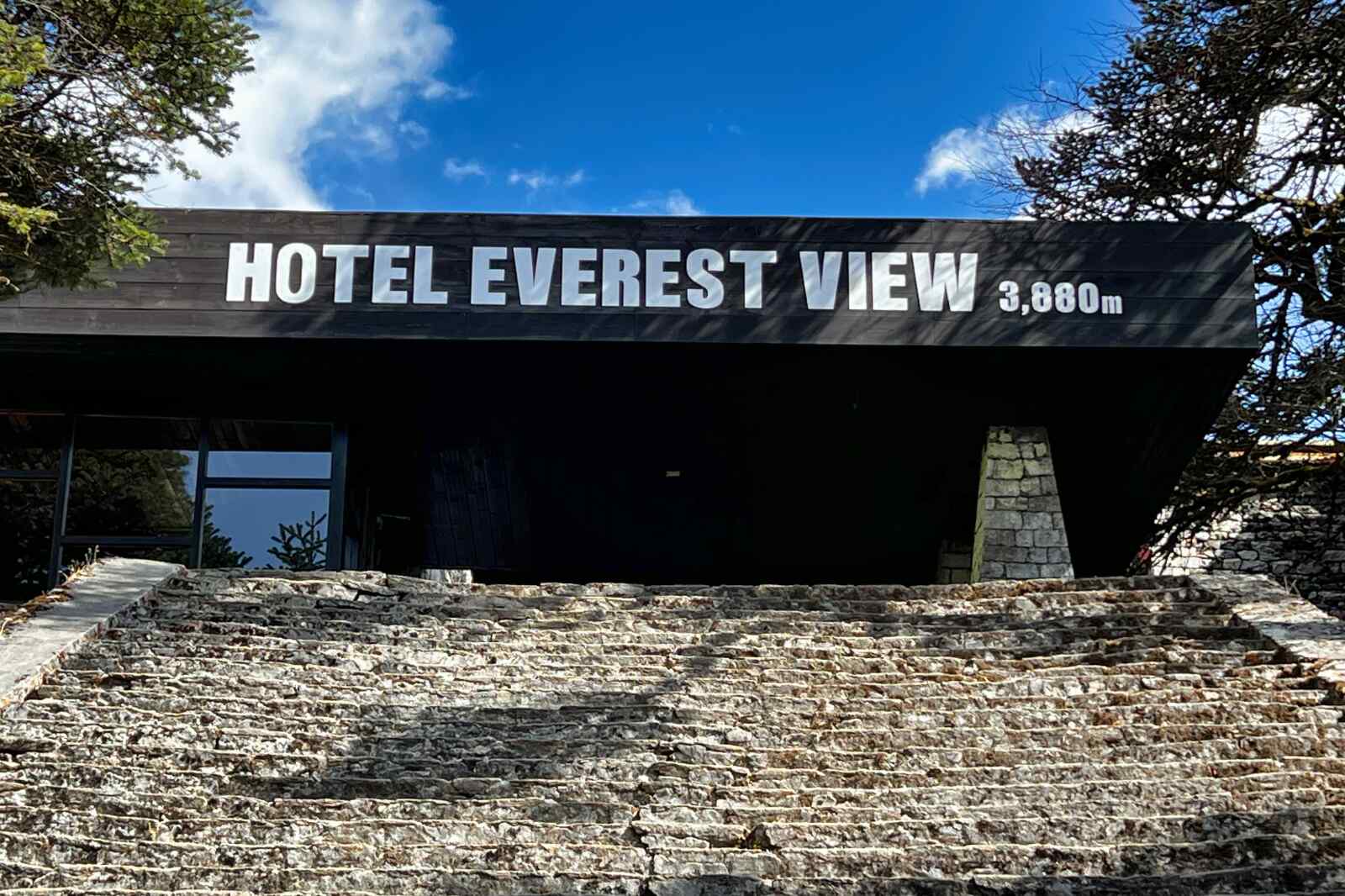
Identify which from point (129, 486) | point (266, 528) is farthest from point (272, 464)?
point (129, 486)

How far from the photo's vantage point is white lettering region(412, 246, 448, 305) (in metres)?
11.3

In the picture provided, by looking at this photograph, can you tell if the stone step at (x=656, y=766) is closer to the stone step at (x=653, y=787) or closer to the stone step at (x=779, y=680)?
the stone step at (x=653, y=787)

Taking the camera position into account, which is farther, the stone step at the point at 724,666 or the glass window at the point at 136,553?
the glass window at the point at 136,553

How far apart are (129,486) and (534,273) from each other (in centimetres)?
425

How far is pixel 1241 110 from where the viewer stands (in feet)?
48.1

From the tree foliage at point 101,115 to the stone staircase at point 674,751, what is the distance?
2464 mm

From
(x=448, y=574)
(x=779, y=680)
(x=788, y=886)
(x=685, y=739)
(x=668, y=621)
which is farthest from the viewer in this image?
(x=448, y=574)

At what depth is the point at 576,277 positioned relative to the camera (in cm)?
1135

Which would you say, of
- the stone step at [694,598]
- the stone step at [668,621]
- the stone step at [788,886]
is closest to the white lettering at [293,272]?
the stone step at [694,598]

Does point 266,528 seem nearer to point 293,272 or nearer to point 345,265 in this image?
point 293,272

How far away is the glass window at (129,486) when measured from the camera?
1202 cm

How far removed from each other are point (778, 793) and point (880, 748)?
752 mm

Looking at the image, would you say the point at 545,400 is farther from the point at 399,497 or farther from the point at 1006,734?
the point at 1006,734

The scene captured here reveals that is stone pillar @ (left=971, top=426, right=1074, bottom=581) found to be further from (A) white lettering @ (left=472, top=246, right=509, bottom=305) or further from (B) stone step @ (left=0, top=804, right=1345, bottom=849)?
(B) stone step @ (left=0, top=804, right=1345, bottom=849)
